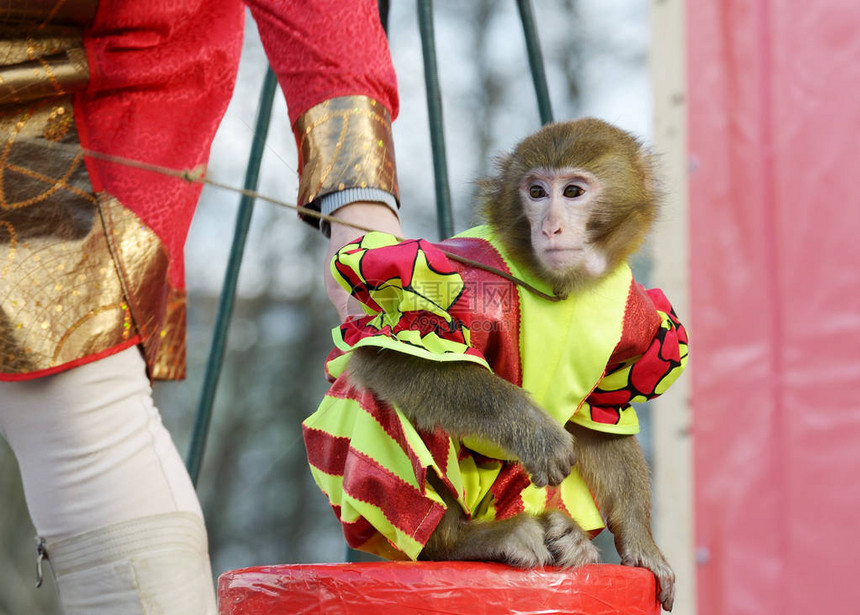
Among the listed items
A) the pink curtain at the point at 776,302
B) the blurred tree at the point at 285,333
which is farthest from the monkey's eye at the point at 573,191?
the blurred tree at the point at 285,333

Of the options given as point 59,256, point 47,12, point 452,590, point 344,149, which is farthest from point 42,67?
point 452,590

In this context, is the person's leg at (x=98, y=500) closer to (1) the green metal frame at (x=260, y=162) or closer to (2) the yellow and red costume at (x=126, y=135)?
(2) the yellow and red costume at (x=126, y=135)

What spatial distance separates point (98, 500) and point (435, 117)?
27.7 inches

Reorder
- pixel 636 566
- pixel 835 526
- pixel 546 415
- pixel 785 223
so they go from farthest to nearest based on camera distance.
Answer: pixel 785 223 → pixel 835 526 → pixel 636 566 → pixel 546 415

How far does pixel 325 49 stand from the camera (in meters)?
1.04

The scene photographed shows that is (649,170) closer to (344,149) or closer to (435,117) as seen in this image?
(344,149)

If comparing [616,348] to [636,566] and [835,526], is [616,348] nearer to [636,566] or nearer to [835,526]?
[636,566]

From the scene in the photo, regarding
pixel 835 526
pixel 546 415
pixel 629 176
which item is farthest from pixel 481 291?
pixel 835 526

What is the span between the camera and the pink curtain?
6.02ft

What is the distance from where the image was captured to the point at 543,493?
3.14ft

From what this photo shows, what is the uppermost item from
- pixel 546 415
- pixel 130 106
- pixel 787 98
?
pixel 787 98

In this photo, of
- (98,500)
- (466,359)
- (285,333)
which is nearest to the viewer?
(466,359)

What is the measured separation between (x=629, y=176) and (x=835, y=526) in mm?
1123

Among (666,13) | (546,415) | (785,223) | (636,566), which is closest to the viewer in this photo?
(546,415)
